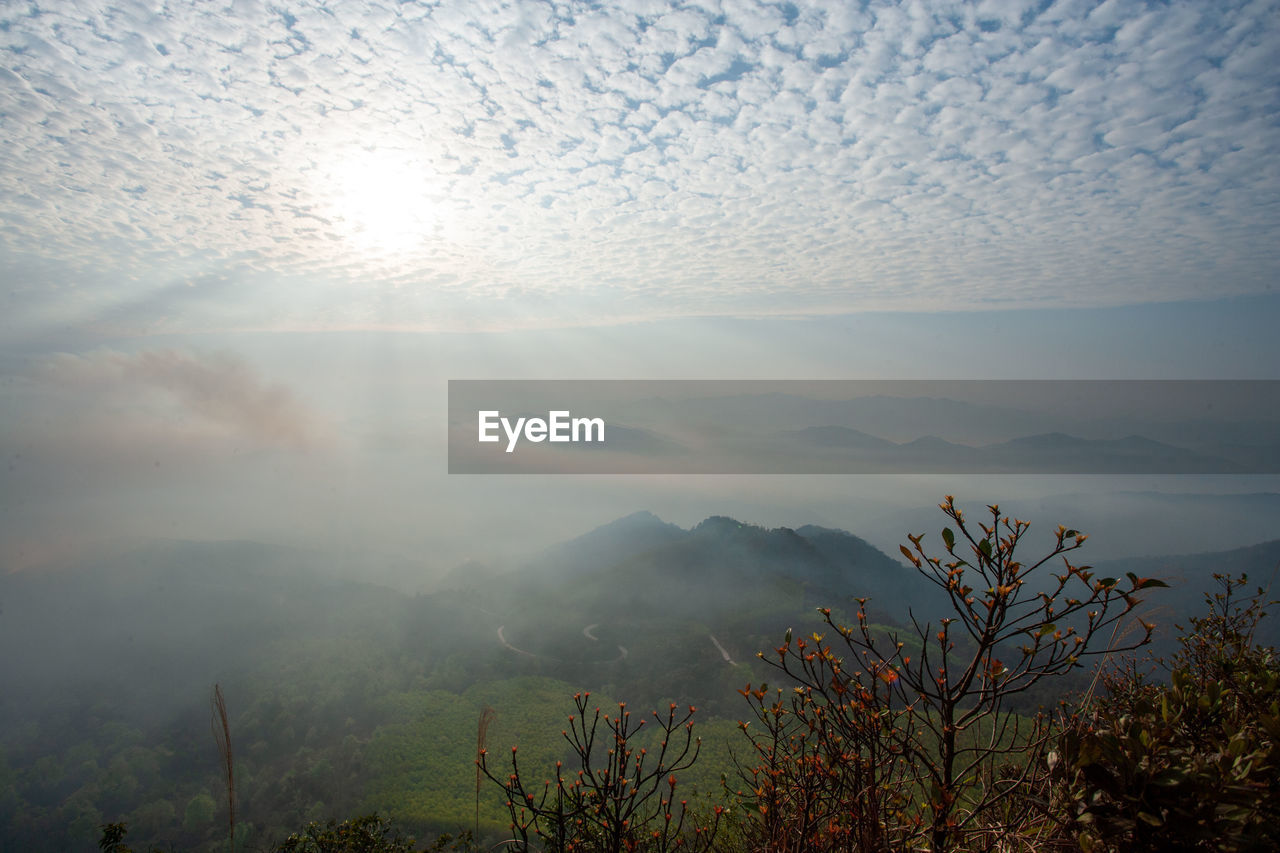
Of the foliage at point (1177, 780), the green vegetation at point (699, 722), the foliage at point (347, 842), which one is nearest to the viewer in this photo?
the foliage at point (1177, 780)

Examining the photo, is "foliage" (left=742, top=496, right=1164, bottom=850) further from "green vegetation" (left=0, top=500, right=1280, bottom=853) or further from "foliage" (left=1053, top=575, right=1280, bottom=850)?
"foliage" (left=1053, top=575, right=1280, bottom=850)

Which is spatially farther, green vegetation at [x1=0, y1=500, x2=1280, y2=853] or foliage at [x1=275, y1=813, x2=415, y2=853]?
Result: foliage at [x1=275, y1=813, x2=415, y2=853]

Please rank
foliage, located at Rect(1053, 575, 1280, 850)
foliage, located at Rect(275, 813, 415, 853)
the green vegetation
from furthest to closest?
foliage, located at Rect(275, 813, 415, 853) → the green vegetation → foliage, located at Rect(1053, 575, 1280, 850)

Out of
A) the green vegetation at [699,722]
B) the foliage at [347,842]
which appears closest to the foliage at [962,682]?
the green vegetation at [699,722]

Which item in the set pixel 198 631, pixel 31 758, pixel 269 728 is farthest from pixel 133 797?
pixel 198 631

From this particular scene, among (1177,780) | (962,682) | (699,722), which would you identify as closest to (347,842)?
(962,682)

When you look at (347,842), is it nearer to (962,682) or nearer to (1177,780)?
(962,682)

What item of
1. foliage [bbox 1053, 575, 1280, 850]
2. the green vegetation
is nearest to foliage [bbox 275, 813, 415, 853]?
the green vegetation

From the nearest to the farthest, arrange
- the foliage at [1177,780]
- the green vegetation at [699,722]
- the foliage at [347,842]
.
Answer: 1. the foliage at [1177,780]
2. the green vegetation at [699,722]
3. the foliage at [347,842]

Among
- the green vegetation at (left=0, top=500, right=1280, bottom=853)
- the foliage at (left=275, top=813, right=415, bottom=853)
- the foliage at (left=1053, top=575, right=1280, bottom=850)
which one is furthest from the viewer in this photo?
the foliage at (left=275, top=813, right=415, bottom=853)

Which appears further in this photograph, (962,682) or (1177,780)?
(962,682)

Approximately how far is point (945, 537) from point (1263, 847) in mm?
1295

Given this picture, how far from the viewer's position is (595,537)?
9325cm

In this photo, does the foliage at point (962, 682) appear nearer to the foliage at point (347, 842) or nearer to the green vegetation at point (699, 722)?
the green vegetation at point (699, 722)
